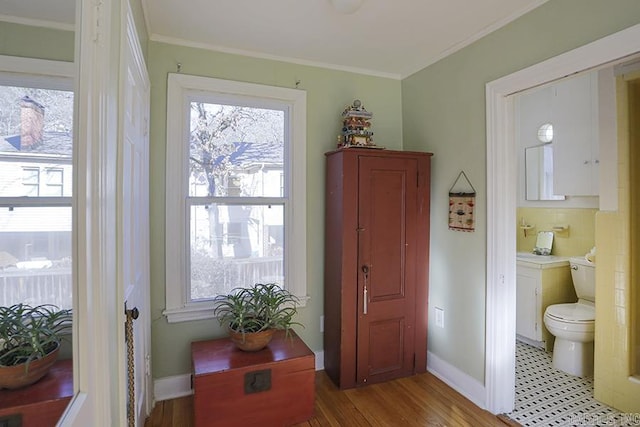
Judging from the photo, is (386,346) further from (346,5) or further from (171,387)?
(346,5)

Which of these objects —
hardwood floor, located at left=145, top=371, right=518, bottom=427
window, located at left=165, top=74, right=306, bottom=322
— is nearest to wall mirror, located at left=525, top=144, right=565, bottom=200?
hardwood floor, located at left=145, top=371, right=518, bottom=427

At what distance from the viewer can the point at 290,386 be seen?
6.70ft

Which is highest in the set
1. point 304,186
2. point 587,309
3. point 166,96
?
point 166,96

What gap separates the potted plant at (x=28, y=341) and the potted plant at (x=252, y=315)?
4.62 ft

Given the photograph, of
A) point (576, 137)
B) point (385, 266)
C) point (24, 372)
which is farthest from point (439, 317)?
point (24, 372)

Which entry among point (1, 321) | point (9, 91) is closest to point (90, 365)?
point (1, 321)

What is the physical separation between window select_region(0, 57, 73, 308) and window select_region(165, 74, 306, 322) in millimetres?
1571

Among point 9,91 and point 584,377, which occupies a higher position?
point 9,91

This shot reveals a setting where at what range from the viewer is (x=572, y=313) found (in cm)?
269

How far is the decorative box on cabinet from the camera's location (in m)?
1.88

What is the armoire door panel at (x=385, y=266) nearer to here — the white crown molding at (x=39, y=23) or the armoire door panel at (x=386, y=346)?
the armoire door panel at (x=386, y=346)

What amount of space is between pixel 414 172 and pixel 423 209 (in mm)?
294

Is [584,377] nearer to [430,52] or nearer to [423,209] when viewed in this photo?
[423,209]

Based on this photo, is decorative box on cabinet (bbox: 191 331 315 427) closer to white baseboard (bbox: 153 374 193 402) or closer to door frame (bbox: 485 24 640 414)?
white baseboard (bbox: 153 374 193 402)
